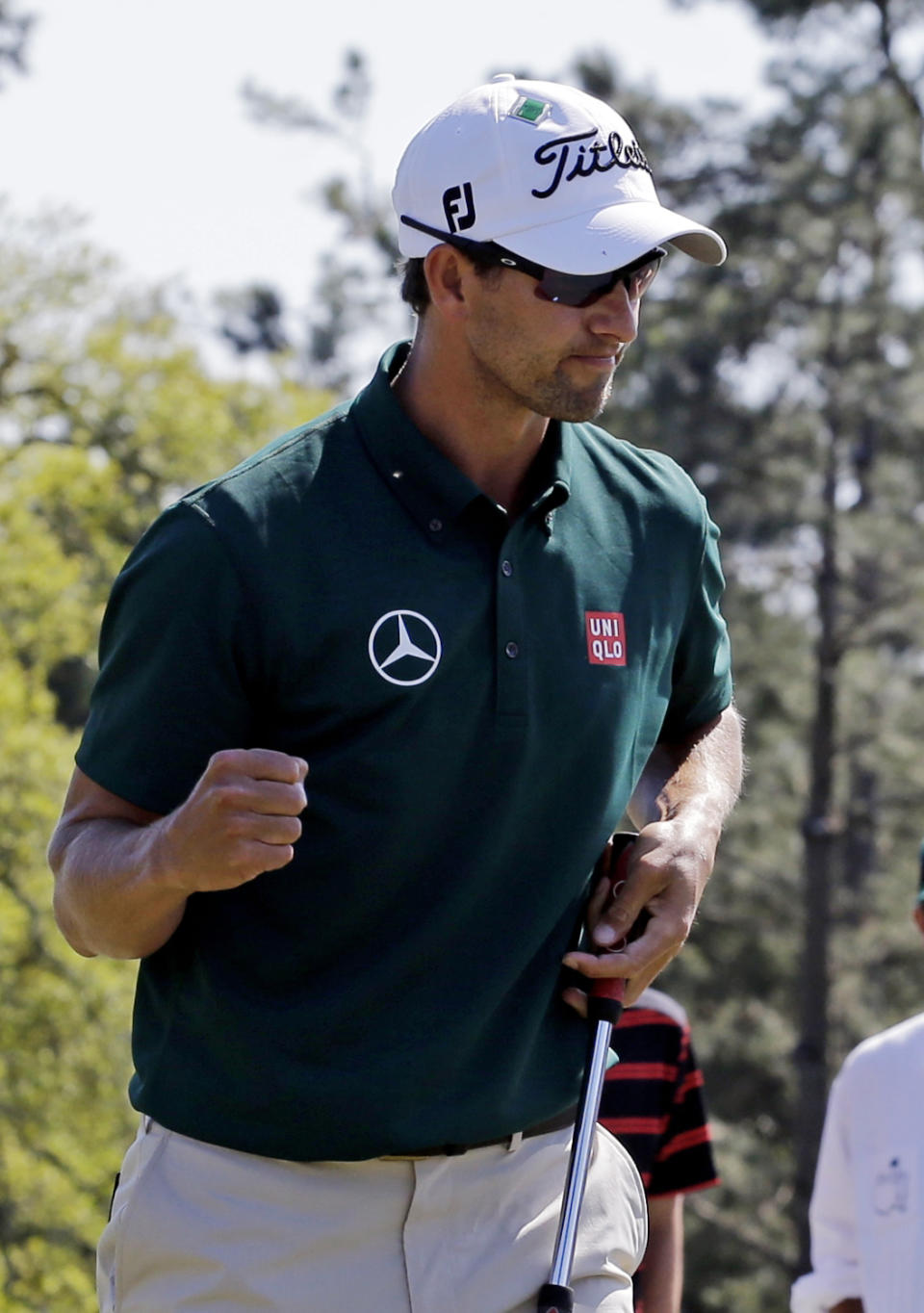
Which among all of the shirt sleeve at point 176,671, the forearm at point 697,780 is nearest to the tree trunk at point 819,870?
the forearm at point 697,780

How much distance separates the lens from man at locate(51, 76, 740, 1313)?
8.21 feet

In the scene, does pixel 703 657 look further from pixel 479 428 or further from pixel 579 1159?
Result: pixel 579 1159

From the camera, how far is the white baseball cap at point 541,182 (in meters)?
2.76

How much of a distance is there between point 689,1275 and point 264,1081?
22130mm

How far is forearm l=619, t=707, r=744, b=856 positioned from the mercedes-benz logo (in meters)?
0.59

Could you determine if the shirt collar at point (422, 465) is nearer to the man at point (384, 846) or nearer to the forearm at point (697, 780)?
the man at point (384, 846)

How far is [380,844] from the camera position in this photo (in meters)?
2.51

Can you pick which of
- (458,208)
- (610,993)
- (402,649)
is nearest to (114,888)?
(402,649)

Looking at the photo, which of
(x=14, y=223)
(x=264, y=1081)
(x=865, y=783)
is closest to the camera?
(x=264, y=1081)

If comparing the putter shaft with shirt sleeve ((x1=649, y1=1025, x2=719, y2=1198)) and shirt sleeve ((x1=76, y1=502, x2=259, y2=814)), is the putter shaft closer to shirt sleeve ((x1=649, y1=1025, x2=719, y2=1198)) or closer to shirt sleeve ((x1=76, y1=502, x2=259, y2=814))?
shirt sleeve ((x1=76, y1=502, x2=259, y2=814))

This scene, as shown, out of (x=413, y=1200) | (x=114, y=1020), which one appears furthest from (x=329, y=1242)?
(x=114, y=1020)

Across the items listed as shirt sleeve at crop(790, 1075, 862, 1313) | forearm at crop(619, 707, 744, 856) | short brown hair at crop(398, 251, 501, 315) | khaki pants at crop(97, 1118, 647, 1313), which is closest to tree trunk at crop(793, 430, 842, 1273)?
shirt sleeve at crop(790, 1075, 862, 1313)

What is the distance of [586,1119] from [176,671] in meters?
0.85

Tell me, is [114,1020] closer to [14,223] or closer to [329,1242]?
[14,223]
